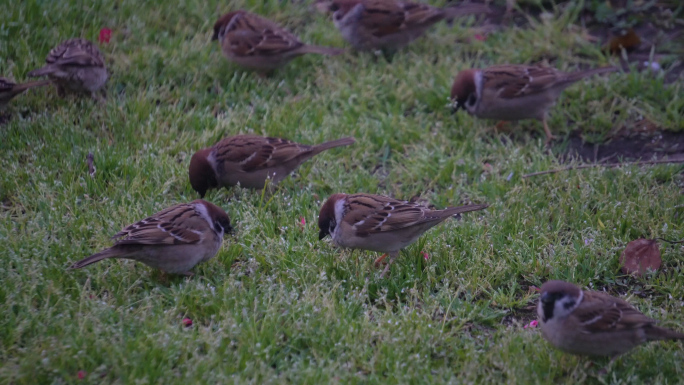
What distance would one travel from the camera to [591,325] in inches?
145

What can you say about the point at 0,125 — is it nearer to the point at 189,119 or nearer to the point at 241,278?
the point at 189,119

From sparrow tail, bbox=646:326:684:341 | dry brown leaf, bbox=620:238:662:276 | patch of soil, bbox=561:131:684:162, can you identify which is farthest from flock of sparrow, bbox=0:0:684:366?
dry brown leaf, bbox=620:238:662:276

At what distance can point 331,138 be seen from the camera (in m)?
6.23

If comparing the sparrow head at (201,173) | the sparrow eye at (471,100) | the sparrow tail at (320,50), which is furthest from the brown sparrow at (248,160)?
the sparrow tail at (320,50)

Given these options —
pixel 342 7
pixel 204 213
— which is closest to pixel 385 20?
pixel 342 7

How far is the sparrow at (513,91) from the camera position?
639 centimetres

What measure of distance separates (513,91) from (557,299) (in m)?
3.04

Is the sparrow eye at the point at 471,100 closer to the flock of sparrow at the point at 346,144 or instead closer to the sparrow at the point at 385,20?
the flock of sparrow at the point at 346,144

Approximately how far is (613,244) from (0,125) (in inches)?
197

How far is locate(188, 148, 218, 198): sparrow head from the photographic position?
211 inches

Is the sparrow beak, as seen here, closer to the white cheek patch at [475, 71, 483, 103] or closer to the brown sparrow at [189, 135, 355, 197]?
the white cheek patch at [475, 71, 483, 103]

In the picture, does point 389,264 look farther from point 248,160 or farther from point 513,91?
point 513,91

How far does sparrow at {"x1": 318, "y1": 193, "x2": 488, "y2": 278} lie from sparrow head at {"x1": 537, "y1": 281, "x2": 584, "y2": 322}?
36.7 inches

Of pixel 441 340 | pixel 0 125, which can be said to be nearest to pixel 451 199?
pixel 441 340
